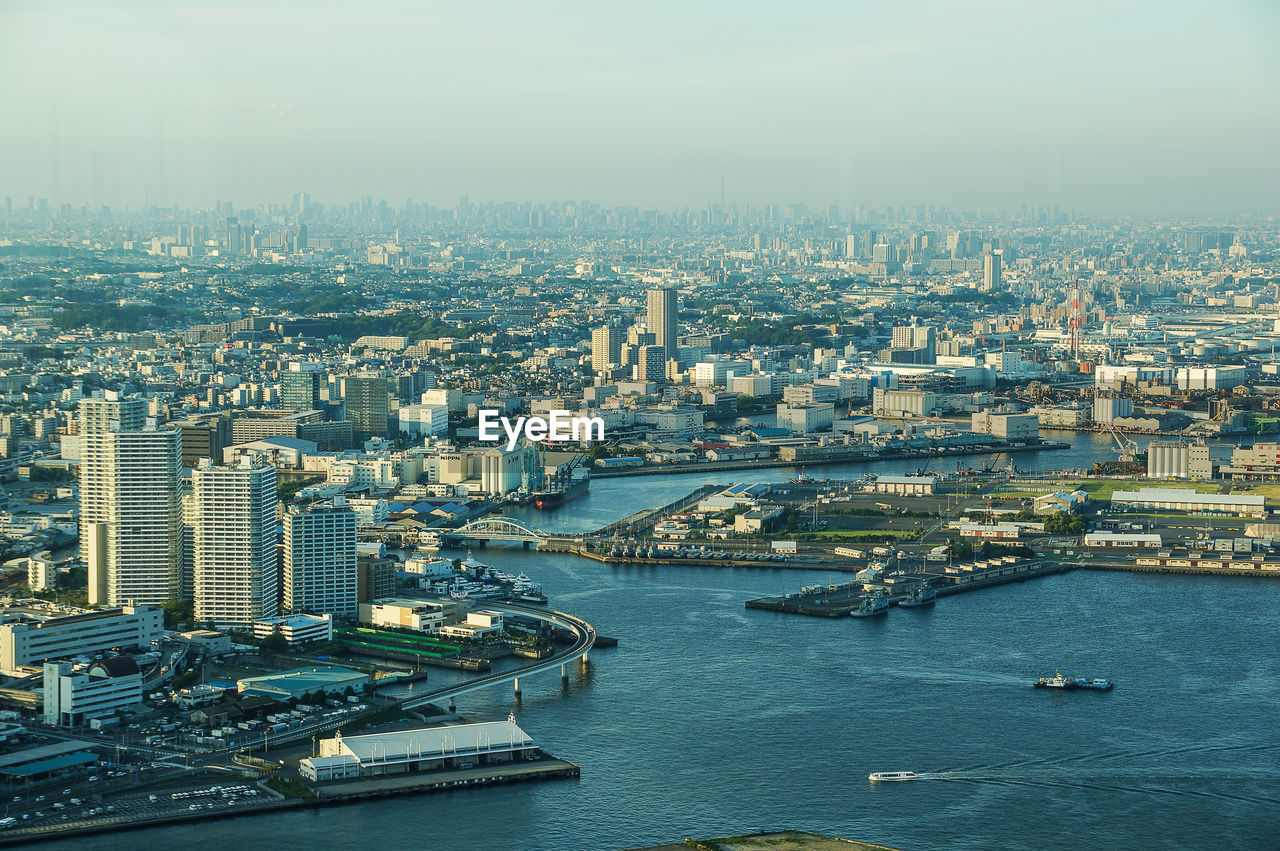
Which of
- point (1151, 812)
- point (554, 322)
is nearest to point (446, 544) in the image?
point (1151, 812)

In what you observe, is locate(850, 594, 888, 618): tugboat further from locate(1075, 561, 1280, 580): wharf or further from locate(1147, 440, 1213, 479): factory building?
locate(1147, 440, 1213, 479): factory building

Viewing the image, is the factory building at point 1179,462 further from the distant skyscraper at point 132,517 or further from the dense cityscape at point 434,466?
the distant skyscraper at point 132,517

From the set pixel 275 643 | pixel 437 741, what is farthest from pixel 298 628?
pixel 437 741

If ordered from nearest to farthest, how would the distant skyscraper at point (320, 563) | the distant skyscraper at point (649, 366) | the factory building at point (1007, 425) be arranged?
the distant skyscraper at point (320, 563) < the factory building at point (1007, 425) < the distant skyscraper at point (649, 366)

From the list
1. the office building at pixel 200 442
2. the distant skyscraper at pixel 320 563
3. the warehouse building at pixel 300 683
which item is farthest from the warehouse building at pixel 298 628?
the office building at pixel 200 442

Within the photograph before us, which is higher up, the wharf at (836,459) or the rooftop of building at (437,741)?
the wharf at (836,459)

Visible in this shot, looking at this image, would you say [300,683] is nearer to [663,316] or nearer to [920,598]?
[920,598]

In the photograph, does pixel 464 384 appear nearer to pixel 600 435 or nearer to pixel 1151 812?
pixel 600 435

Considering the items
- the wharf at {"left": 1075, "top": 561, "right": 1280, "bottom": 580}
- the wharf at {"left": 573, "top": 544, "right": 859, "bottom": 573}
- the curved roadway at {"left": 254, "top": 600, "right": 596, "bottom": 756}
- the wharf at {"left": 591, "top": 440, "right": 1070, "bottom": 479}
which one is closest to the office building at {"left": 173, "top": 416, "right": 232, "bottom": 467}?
the wharf at {"left": 591, "top": 440, "right": 1070, "bottom": 479}
